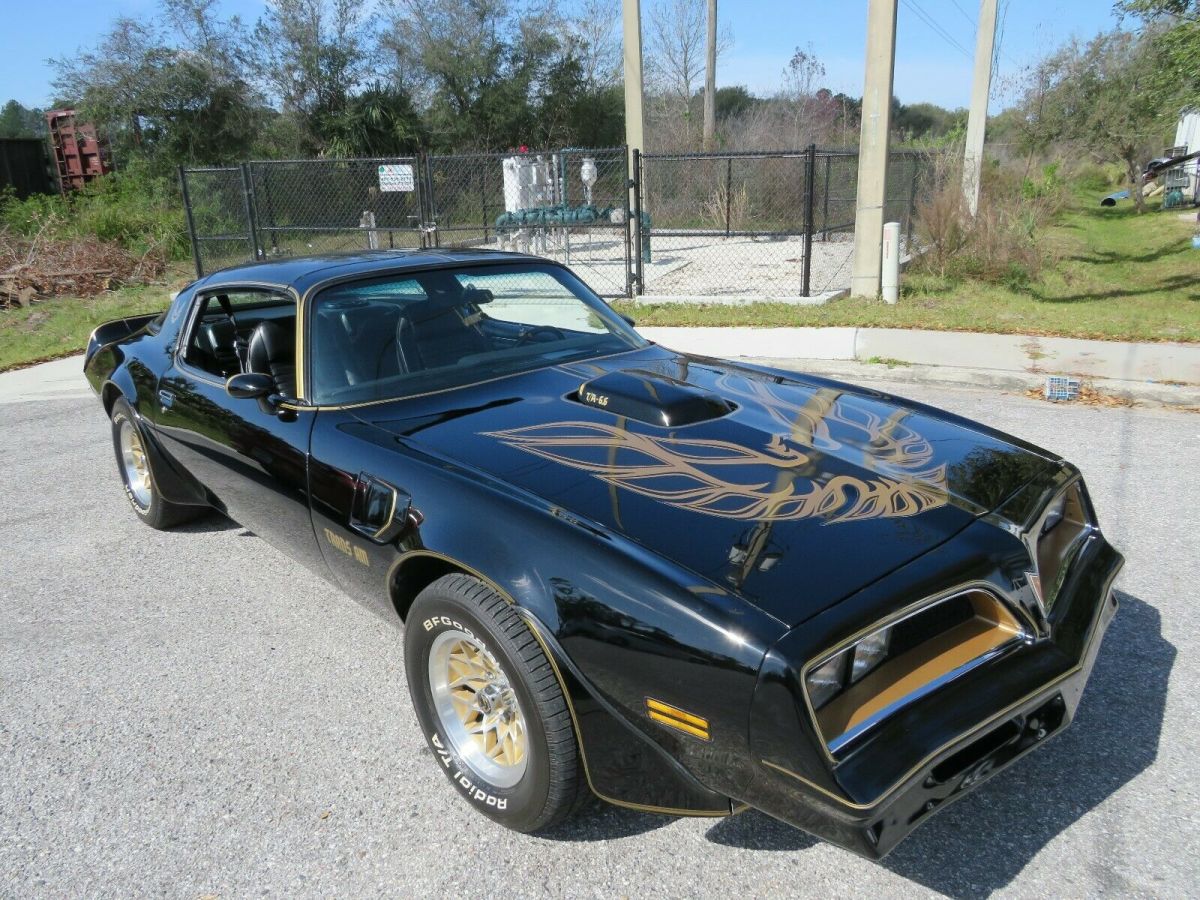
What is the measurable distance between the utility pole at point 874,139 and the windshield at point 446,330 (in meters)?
Result: 7.45

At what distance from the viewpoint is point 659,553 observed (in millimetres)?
2117

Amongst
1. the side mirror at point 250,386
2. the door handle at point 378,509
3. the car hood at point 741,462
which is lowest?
the door handle at point 378,509

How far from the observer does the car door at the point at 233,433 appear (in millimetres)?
3172

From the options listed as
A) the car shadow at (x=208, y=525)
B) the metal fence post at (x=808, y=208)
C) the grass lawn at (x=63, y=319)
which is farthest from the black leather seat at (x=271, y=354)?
the metal fence post at (x=808, y=208)

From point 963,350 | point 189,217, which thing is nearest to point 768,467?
point 963,350

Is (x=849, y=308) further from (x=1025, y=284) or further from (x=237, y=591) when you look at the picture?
(x=237, y=591)

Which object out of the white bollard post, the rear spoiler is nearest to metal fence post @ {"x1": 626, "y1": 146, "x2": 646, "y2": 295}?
the white bollard post

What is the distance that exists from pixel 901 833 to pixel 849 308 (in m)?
9.17

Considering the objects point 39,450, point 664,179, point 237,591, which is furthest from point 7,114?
point 237,591

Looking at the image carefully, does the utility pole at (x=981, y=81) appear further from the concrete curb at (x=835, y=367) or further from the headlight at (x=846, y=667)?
the headlight at (x=846, y=667)

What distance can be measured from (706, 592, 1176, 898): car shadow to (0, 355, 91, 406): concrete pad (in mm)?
8356

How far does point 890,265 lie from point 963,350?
2.80 metres

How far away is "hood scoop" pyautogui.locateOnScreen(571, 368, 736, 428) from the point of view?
298cm

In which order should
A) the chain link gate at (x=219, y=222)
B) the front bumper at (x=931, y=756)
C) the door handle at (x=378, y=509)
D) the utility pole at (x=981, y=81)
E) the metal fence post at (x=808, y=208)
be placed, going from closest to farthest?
the front bumper at (x=931, y=756), the door handle at (x=378, y=509), the metal fence post at (x=808, y=208), the chain link gate at (x=219, y=222), the utility pole at (x=981, y=81)
